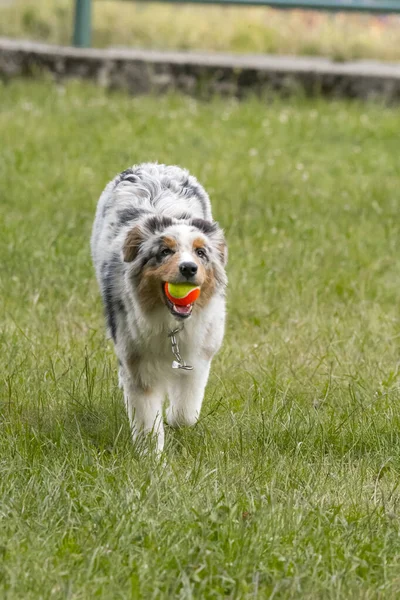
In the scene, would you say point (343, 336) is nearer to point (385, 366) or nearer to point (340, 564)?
point (385, 366)

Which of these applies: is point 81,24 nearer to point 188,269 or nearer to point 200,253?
point 200,253

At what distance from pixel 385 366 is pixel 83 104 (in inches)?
240

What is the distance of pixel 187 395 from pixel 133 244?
0.74 meters

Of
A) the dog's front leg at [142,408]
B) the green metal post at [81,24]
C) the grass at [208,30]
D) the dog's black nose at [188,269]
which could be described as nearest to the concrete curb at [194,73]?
the green metal post at [81,24]

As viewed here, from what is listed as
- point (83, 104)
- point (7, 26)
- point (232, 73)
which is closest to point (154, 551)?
point (83, 104)

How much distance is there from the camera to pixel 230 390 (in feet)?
17.5

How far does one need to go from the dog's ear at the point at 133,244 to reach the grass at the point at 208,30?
8.97 meters

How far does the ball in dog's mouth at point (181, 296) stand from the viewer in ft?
14.1

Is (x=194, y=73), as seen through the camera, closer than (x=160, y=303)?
No

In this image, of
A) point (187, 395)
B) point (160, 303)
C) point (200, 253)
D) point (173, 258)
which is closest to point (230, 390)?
point (187, 395)

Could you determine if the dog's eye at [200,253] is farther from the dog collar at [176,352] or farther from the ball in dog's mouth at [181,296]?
the dog collar at [176,352]

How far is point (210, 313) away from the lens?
15.3 ft

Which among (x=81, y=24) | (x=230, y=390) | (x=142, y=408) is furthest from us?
(x=81, y=24)

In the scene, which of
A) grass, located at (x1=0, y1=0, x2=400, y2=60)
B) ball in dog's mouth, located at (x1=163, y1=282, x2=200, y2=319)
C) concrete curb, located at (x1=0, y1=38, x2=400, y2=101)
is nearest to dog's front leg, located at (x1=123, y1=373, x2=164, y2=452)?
ball in dog's mouth, located at (x1=163, y1=282, x2=200, y2=319)
